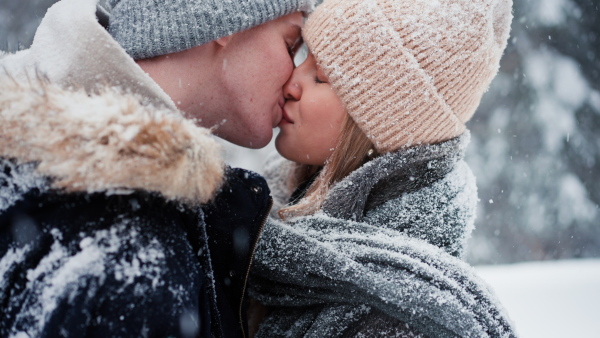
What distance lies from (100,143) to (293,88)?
1.22 m

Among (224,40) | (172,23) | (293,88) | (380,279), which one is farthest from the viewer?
(293,88)

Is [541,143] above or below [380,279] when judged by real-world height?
below

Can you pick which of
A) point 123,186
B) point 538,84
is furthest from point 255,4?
point 538,84

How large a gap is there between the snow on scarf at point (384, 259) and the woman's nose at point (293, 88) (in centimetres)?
50

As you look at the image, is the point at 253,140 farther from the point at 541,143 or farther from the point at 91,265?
the point at 541,143

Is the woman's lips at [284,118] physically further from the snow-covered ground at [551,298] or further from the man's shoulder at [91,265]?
the snow-covered ground at [551,298]

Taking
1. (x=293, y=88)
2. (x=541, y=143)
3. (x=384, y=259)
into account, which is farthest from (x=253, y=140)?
(x=541, y=143)

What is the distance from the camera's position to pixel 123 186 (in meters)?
1.06

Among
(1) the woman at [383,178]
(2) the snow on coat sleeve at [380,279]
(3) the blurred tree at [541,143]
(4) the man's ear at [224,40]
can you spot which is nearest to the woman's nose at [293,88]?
(1) the woman at [383,178]

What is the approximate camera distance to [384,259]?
5.24ft

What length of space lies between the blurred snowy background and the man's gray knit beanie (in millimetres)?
5499

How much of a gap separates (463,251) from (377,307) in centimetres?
65

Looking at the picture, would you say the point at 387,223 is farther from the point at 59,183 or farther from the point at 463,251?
the point at 59,183

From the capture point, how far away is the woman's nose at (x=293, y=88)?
214 centimetres
